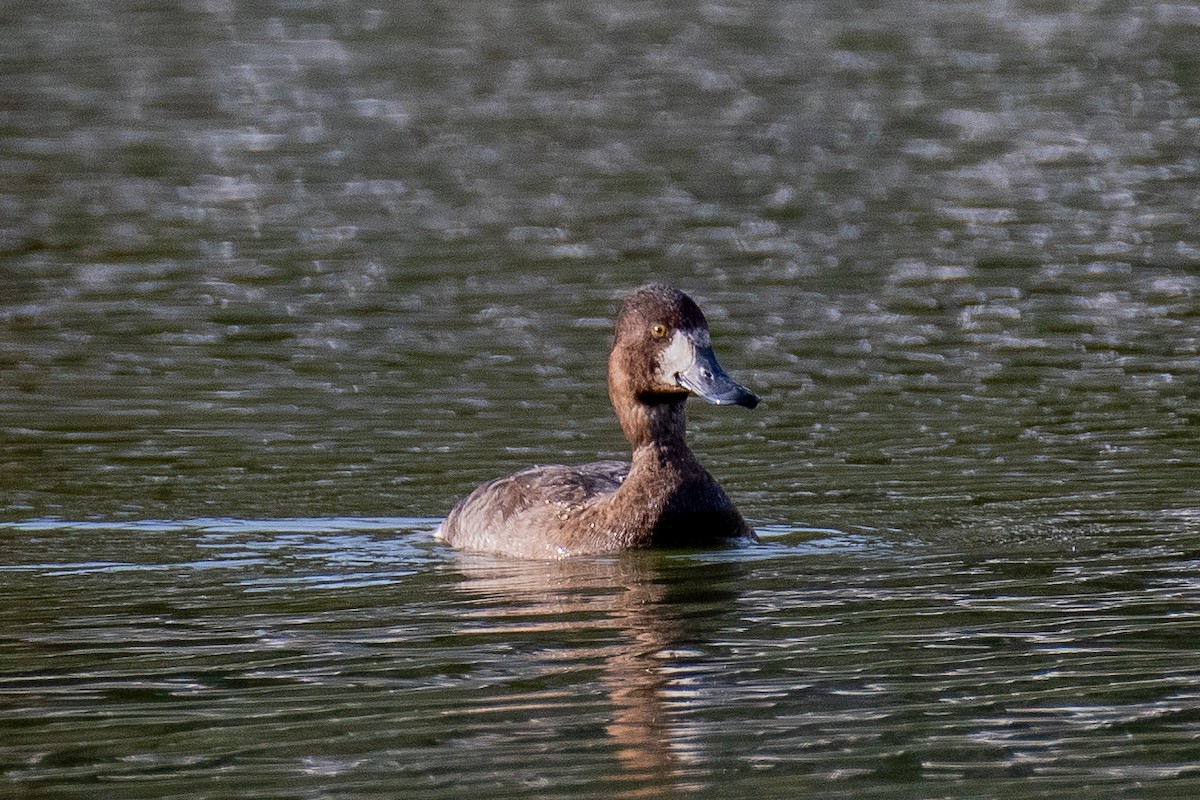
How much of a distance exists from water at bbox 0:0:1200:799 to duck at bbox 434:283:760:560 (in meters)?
0.21

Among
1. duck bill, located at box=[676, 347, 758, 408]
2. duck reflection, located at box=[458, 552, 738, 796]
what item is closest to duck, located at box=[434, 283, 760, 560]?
duck bill, located at box=[676, 347, 758, 408]

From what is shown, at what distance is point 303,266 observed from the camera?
20.6 metres

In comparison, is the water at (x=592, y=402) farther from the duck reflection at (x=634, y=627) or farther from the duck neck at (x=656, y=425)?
the duck neck at (x=656, y=425)

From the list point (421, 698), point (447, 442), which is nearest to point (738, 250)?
point (447, 442)

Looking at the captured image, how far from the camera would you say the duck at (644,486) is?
12234 millimetres

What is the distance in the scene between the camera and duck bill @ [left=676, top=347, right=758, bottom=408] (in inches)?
469

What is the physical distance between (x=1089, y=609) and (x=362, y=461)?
5.55 metres

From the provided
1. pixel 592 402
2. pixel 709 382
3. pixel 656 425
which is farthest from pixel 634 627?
pixel 592 402

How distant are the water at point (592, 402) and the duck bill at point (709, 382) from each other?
82cm

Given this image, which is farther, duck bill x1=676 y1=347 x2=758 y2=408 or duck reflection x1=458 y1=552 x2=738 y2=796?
duck bill x1=676 y1=347 x2=758 y2=408

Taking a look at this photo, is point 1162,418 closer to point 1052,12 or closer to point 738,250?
point 738,250

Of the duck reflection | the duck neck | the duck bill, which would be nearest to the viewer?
the duck reflection

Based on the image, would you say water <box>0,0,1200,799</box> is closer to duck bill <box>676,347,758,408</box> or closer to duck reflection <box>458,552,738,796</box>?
duck reflection <box>458,552,738,796</box>

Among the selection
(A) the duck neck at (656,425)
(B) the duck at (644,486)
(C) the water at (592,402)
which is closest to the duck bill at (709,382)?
(B) the duck at (644,486)
